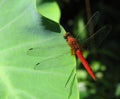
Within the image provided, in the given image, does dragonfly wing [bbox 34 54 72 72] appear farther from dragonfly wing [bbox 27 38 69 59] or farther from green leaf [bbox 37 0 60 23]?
green leaf [bbox 37 0 60 23]

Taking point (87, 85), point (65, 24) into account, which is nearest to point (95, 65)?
A: point (87, 85)

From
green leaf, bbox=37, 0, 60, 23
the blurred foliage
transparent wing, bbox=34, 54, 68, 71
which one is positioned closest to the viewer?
transparent wing, bbox=34, 54, 68, 71

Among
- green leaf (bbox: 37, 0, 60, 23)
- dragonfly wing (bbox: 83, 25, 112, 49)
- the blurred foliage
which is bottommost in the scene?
the blurred foliage

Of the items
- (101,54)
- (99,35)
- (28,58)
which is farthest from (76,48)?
(101,54)

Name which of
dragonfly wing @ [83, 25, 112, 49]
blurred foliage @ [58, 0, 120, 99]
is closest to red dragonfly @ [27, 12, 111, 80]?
dragonfly wing @ [83, 25, 112, 49]

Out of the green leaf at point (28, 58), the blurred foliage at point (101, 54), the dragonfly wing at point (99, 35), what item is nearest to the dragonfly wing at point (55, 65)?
the green leaf at point (28, 58)

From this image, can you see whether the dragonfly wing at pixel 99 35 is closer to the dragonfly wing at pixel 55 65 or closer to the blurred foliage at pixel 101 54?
the blurred foliage at pixel 101 54

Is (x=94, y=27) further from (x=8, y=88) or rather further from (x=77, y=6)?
(x=77, y=6)
